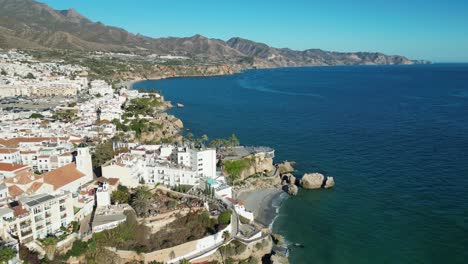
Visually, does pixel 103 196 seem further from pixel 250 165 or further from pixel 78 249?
pixel 250 165

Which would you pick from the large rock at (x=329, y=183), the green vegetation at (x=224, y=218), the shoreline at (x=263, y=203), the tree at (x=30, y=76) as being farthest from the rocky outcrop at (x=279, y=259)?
the tree at (x=30, y=76)

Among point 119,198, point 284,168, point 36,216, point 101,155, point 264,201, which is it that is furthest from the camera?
point 284,168

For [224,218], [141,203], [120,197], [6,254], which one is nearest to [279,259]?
[224,218]

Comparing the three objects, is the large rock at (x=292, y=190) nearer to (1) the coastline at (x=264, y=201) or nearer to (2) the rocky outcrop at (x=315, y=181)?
(1) the coastline at (x=264, y=201)

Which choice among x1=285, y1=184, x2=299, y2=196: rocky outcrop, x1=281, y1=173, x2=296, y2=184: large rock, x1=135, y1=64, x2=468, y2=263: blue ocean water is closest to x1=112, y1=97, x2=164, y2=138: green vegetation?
x1=135, y1=64, x2=468, y2=263: blue ocean water

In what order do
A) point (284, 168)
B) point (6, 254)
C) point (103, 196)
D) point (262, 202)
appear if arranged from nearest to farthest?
point (6, 254)
point (103, 196)
point (262, 202)
point (284, 168)

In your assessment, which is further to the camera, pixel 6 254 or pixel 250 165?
pixel 250 165

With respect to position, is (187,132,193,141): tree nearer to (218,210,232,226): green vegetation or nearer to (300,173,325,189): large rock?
(300,173,325,189): large rock

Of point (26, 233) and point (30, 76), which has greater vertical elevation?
point (30, 76)

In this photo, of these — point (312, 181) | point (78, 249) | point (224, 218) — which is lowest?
point (312, 181)
